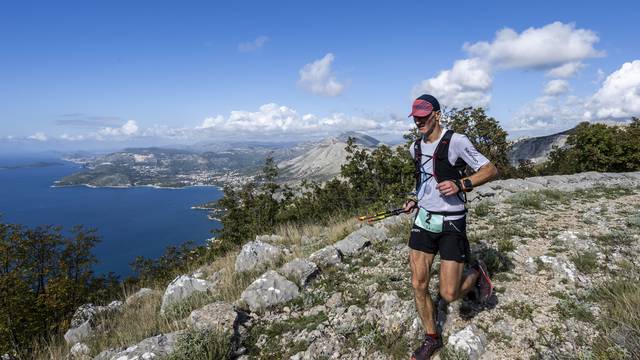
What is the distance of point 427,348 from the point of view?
4.77 metres

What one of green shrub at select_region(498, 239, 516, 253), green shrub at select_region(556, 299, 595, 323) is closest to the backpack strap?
green shrub at select_region(556, 299, 595, 323)

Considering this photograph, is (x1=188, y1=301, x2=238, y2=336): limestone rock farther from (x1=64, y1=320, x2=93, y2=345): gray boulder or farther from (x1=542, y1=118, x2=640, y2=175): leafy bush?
(x1=542, y1=118, x2=640, y2=175): leafy bush

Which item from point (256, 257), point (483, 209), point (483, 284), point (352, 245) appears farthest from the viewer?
point (483, 209)

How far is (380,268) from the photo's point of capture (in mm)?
8047

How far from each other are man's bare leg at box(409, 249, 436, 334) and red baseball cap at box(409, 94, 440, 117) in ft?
6.37

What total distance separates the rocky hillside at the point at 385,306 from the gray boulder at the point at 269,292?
0.02 meters

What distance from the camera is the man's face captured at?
481 centimetres

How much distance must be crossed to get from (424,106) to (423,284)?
2483 mm

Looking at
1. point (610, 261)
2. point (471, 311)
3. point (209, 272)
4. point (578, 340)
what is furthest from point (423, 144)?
point (209, 272)

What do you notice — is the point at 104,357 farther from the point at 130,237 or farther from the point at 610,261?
the point at 130,237

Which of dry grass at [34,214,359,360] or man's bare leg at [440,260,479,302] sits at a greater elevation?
man's bare leg at [440,260,479,302]

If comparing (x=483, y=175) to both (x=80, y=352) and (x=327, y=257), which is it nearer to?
(x=327, y=257)

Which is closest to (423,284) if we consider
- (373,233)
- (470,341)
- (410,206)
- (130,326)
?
(470,341)

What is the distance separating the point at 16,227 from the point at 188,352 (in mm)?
21876
